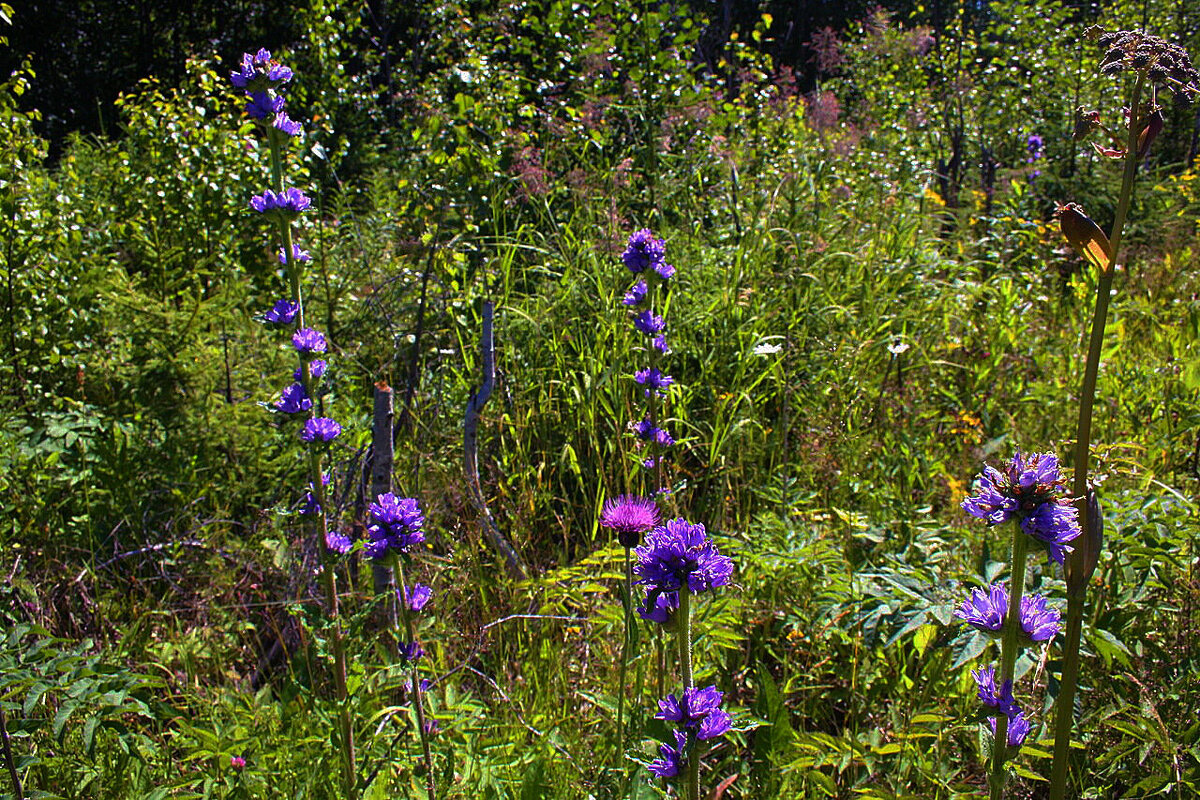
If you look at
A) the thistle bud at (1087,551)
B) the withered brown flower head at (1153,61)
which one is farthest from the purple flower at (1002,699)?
the withered brown flower head at (1153,61)

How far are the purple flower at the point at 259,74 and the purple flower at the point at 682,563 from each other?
3.93 ft

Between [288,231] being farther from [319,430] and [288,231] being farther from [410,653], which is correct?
[410,653]

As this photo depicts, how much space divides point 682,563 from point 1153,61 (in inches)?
31.8

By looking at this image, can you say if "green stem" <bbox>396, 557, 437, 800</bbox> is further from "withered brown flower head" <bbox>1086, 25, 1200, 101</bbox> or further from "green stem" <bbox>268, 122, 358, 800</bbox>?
"withered brown flower head" <bbox>1086, 25, 1200, 101</bbox>

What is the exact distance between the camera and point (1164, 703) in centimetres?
160

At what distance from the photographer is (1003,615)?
104cm

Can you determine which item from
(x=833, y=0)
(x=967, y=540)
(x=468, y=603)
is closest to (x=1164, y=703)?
(x=967, y=540)

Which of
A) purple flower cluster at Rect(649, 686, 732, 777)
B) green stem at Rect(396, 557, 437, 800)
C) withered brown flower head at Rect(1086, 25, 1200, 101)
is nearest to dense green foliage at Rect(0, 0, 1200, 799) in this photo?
green stem at Rect(396, 557, 437, 800)

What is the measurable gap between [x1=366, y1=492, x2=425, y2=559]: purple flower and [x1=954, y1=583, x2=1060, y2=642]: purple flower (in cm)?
87

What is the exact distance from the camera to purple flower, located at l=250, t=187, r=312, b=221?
154 centimetres

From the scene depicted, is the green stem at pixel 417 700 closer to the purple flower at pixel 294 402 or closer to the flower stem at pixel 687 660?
the purple flower at pixel 294 402

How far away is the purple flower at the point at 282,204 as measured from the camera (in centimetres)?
154

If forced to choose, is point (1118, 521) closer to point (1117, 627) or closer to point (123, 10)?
point (1117, 627)

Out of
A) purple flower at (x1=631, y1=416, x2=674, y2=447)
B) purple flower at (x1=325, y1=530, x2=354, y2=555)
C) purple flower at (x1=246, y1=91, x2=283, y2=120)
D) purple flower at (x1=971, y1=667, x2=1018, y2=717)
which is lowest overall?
purple flower at (x1=325, y1=530, x2=354, y2=555)
